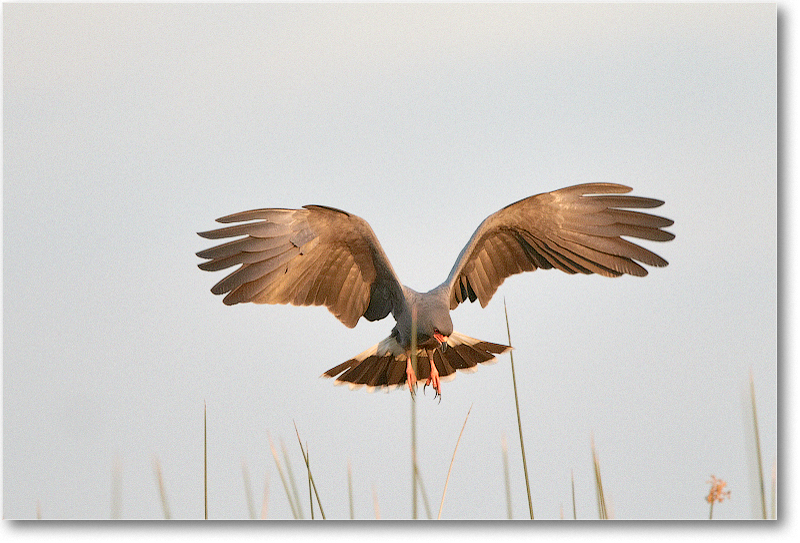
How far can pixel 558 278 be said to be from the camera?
15.3 feet

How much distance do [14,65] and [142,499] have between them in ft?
7.97

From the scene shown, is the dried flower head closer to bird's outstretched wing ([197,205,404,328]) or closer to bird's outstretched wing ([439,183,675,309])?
bird's outstretched wing ([439,183,675,309])

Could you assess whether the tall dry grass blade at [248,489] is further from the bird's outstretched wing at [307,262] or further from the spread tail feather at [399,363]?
the spread tail feather at [399,363]

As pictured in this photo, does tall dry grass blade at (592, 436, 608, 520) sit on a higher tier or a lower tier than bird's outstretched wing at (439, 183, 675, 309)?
lower

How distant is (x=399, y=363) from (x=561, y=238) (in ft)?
3.97

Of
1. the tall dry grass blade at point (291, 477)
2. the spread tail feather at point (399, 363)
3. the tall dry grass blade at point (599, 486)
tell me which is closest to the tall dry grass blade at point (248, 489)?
the tall dry grass blade at point (291, 477)

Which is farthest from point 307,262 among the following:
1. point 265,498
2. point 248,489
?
point 248,489

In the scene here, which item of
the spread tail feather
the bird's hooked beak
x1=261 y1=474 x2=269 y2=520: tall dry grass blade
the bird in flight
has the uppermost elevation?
the bird in flight

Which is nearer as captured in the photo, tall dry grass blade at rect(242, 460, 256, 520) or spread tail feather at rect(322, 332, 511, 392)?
tall dry grass blade at rect(242, 460, 256, 520)

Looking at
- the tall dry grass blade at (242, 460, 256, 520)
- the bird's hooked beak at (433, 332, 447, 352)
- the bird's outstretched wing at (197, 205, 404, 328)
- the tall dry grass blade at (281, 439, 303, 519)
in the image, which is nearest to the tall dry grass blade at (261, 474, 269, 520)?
the tall dry grass blade at (242, 460, 256, 520)

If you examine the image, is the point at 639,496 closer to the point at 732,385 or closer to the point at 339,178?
the point at 732,385

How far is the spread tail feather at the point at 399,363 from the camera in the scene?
4672 mm

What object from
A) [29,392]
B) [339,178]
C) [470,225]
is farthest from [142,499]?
[470,225]

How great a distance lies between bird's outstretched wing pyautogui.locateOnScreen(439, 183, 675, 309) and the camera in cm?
434
